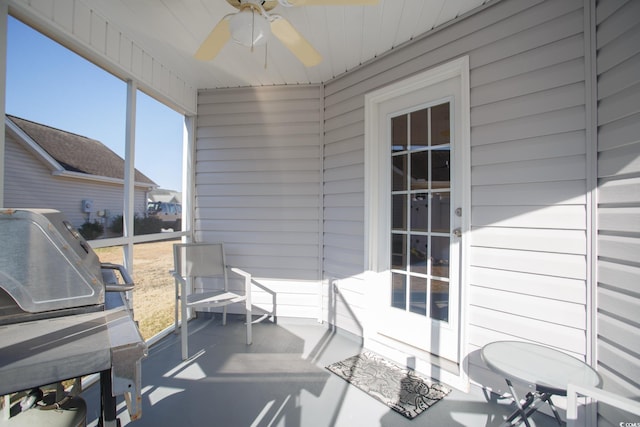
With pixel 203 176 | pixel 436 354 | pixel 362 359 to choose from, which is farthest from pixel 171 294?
pixel 436 354

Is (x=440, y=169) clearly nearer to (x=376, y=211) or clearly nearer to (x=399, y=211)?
(x=399, y=211)

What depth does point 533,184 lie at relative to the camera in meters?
1.77

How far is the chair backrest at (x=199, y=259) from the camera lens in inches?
116

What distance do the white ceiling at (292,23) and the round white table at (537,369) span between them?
2.12 metres

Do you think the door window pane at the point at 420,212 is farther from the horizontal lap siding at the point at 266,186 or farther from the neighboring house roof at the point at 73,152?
the neighboring house roof at the point at 73,152

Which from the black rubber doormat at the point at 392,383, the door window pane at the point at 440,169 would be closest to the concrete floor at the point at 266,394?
the black rubber doormat at the point at 392,383

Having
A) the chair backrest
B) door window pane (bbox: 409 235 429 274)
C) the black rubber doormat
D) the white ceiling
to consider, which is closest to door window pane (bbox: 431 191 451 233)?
door window pane (bbox: 409 235 429 274)

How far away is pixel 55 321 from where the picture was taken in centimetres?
94

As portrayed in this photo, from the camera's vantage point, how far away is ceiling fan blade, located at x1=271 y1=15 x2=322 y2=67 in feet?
5.46

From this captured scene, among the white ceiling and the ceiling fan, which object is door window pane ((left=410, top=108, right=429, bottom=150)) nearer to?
the white ceiling

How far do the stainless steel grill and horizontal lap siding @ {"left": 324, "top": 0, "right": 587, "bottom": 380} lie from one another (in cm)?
195

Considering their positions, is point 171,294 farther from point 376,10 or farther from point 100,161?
point 376,10

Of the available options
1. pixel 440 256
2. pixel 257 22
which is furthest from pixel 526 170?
pixel 257 22

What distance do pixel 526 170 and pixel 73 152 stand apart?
2.90m
